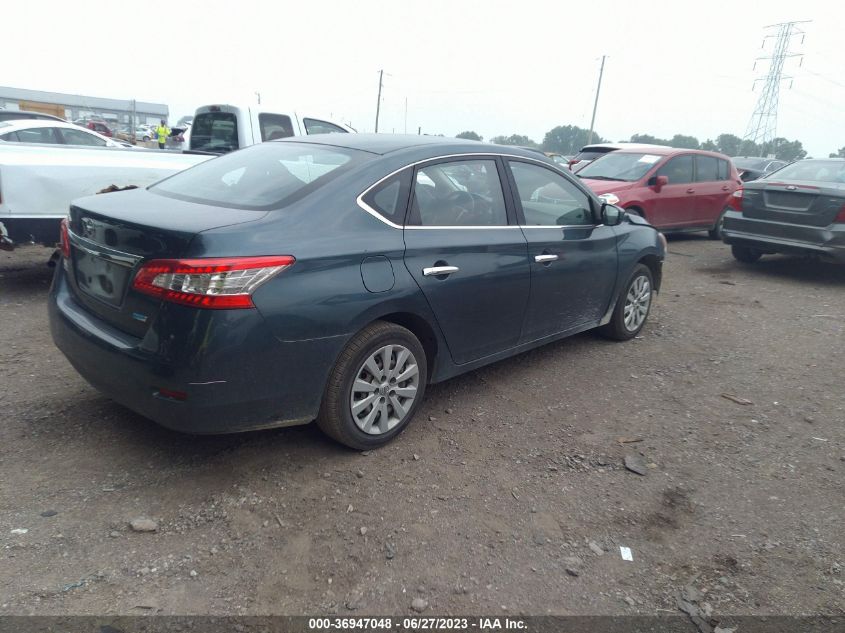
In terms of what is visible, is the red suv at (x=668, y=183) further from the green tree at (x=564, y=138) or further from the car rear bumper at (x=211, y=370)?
the green tree at (x=564, y=138)

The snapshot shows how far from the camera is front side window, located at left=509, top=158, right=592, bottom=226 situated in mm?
4180

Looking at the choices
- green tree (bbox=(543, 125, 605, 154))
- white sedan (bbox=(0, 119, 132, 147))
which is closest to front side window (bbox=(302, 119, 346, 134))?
white sedan (bbox=(0, 119, 132, 147))

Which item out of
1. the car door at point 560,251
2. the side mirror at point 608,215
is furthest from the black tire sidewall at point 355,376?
the side mirror at point 608,215

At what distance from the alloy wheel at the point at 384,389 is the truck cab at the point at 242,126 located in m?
5.44

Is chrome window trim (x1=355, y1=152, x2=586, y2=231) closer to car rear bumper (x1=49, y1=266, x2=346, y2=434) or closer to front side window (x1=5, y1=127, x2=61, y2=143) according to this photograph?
car rear bumper (x1=49, y1=266, x2=346, y2=434)

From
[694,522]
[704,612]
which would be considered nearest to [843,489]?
[694,522]

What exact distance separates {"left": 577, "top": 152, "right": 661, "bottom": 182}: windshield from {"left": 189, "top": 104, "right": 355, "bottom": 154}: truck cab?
4253 mm

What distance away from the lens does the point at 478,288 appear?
370cm

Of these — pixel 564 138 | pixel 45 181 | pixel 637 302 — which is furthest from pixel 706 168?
pixel 564 138

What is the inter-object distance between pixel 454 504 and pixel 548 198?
240 cm

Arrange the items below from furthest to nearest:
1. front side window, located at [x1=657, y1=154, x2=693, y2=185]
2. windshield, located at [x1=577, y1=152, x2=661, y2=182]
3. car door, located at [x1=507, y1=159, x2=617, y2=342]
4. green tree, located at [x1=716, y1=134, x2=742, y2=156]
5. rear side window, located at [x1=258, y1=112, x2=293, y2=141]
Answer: green tree, located at [x1=716, y1=134, x2=742, y2=156], front side window, located at [x1=657, y1=154, x2=693, y2=185], windshield, located at [x1=577, y1=152, x2=661, y2=182], rear side window, located at [x1=258, y1=112, x2=293, y2=141], car door, located at [x1=507, y1=159, x2=617, y2=342]

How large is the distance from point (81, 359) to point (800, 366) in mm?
5355

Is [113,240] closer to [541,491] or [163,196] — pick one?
[163,196]

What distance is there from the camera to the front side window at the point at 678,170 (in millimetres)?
10016
